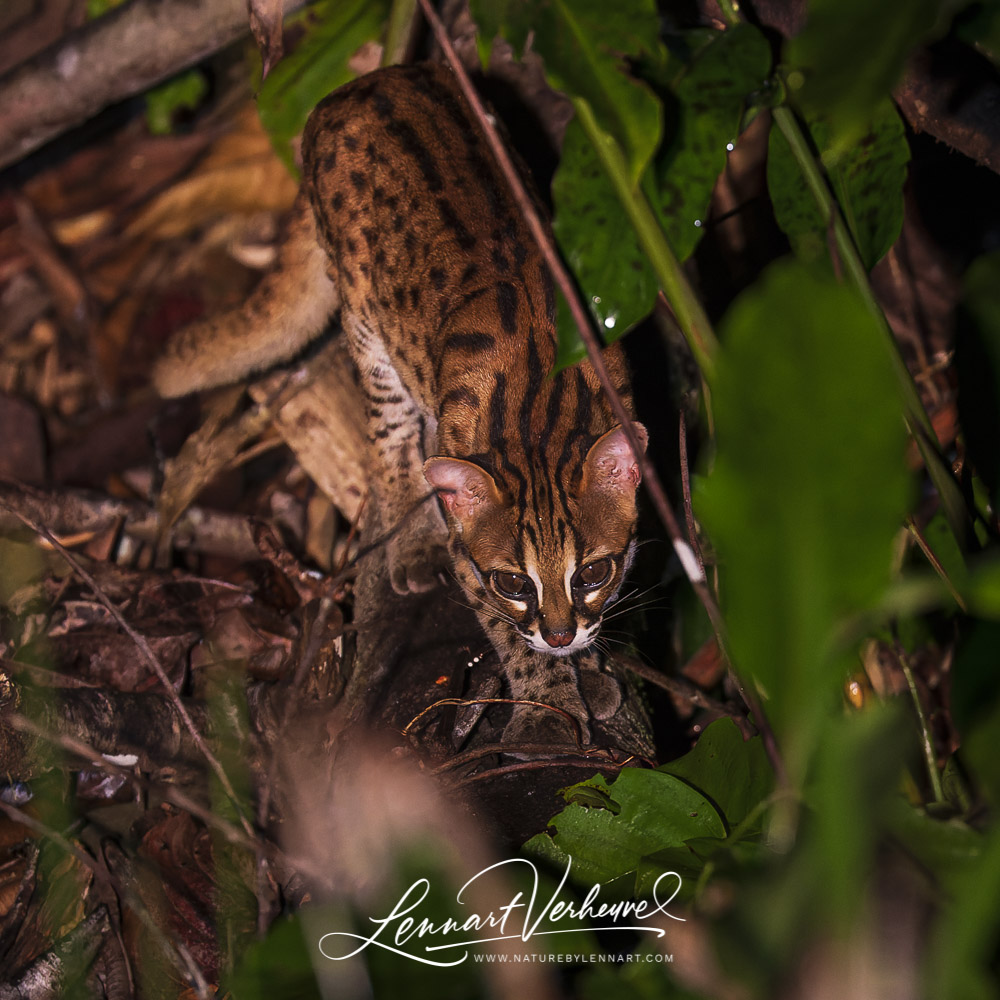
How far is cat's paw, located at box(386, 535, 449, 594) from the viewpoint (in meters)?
3.07

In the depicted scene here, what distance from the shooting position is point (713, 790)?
72.1 inches

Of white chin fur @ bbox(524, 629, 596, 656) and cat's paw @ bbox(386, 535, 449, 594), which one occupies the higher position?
cat's paw @ bbox(386, 535, 449, 594)

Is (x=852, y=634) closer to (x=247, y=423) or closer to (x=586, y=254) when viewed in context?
(x=586, y=254)

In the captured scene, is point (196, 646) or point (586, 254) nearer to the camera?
point (586, 254)

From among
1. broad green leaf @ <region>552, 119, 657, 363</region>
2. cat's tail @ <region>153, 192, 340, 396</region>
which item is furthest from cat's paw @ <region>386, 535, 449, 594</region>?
broad green leaf @ <region>552, 119, 657, 363</region>

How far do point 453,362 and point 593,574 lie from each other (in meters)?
0.84

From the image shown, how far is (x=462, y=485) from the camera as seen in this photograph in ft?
8.48

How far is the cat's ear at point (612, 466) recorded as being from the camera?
2436 millimetres

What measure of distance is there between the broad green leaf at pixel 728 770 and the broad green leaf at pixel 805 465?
33.2 inches

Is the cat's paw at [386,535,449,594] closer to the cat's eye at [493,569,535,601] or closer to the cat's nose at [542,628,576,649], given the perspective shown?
the cat's eye at [493,569,535,601]

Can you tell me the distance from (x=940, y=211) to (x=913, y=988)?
3.24m

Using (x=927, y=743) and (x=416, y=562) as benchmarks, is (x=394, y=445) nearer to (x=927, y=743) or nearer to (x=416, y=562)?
(x=416, y=562)

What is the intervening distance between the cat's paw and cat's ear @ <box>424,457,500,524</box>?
0.45 meters

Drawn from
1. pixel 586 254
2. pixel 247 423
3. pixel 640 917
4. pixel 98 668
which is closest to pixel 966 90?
pixel 586 254
